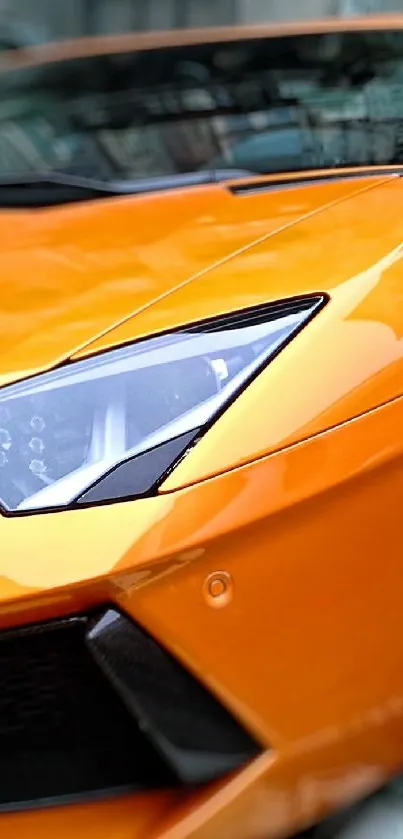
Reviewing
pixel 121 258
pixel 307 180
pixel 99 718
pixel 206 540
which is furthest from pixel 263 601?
Answer: pixel 307 180

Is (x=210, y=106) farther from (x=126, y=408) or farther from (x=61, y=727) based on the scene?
(x=61, y=727)

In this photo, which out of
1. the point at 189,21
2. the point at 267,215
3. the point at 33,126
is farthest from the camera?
the point at 189,21

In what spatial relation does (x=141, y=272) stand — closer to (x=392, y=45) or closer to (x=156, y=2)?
(x=392, y=45)

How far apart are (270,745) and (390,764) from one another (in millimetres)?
286

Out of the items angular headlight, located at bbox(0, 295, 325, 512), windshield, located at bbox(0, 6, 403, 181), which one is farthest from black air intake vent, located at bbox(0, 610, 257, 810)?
windshield, located at bbox(0, 6, 403, 181)

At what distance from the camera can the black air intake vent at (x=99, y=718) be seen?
1237 mm

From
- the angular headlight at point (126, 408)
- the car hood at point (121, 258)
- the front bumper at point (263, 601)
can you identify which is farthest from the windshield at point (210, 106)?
the front bumper at point (263, 601)

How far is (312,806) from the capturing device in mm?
1410

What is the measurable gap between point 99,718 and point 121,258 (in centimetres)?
76

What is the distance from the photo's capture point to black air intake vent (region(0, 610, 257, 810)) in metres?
1.24

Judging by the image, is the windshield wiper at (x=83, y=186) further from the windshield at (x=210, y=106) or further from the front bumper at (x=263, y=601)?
the front bumper at (x=263, y=601)

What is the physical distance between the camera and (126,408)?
1.34 m

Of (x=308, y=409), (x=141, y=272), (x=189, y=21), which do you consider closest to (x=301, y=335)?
(x=308, y=409)

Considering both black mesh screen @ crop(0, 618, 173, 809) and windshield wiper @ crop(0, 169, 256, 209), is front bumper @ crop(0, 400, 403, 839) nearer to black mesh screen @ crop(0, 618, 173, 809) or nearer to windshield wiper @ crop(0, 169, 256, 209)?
black mesh screen @ crop(0, 618, 173, 809)
